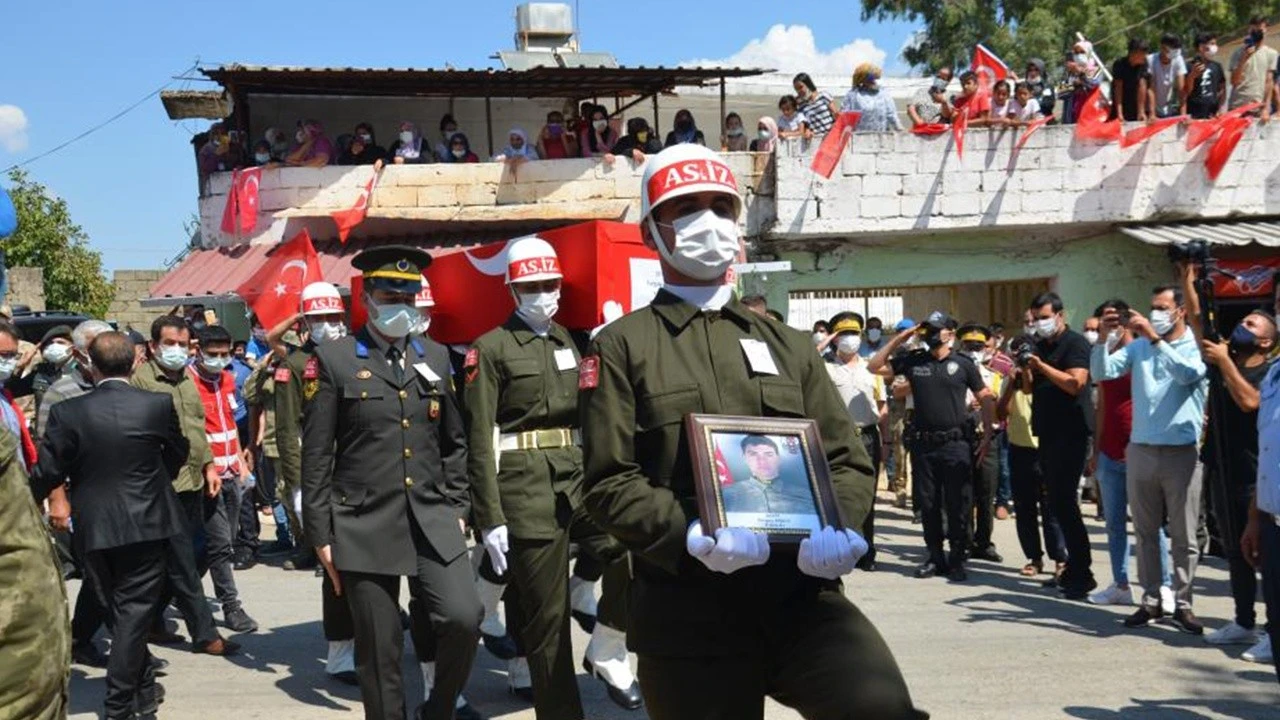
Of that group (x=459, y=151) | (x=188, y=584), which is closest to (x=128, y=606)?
(x=188, y=584)

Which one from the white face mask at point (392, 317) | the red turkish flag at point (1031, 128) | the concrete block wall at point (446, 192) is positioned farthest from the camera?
the concrete block wall at point (446, 192)

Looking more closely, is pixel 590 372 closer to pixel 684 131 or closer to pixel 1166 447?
pixel 1166 447

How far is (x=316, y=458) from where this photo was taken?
605 centimetres

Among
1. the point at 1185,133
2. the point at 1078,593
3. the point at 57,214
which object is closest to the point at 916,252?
the point at 1185,133

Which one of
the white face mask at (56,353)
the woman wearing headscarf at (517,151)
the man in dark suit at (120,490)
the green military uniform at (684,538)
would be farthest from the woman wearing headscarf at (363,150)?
the green military uniform at (684,538)

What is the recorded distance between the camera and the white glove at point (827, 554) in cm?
362

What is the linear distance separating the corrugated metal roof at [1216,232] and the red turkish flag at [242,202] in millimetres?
12388

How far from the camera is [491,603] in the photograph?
26.1 ft

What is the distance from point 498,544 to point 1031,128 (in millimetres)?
14416

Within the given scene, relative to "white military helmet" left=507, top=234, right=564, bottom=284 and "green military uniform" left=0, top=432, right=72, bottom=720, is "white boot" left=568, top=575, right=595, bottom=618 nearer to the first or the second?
"white military helmet" left=507, top=234, right=564, bottom=284

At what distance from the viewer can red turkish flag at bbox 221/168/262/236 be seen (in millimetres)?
20750

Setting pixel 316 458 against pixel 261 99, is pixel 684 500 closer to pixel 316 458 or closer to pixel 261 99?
pixel 316 458

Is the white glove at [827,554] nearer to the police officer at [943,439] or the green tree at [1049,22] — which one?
the police officer at [943,439]

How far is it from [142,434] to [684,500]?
4221 millimetres
